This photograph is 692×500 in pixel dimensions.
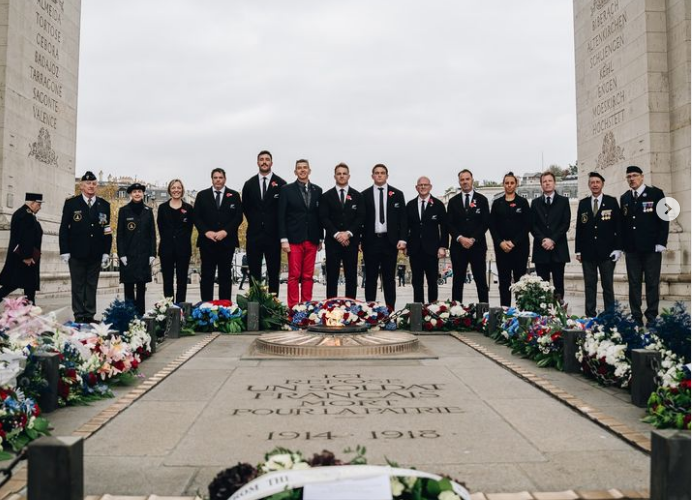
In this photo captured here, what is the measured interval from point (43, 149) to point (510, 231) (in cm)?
1098

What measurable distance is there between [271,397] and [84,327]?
2307 millimetres

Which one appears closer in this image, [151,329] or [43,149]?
[151,329]

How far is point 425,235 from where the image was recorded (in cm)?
1052

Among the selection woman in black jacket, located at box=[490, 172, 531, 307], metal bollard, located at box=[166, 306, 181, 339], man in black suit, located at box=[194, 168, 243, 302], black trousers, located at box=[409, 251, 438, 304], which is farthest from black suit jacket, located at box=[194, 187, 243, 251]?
woman in black jacket, located at box=[490, 172, 531, 307]

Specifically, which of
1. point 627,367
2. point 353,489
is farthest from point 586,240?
point 353,489

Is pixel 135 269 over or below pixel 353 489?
over

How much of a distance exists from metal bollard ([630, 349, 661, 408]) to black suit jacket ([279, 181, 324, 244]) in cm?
617

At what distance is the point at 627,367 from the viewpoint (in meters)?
5.43

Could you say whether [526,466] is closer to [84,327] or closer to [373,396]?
[373,396]

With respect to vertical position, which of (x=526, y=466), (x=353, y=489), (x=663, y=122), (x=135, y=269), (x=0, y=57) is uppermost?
(x=0, y=57)

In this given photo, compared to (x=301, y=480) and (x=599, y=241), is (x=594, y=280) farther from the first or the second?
(x=301, y=480)

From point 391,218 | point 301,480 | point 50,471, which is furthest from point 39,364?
point 391,218

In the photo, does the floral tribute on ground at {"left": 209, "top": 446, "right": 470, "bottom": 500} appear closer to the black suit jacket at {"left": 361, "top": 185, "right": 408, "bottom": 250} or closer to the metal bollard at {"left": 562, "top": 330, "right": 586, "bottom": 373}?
the metal bollard at {"left": 562, "top": 330, "right": 586, "bottom": 373}

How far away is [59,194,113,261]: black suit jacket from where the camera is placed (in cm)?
977
